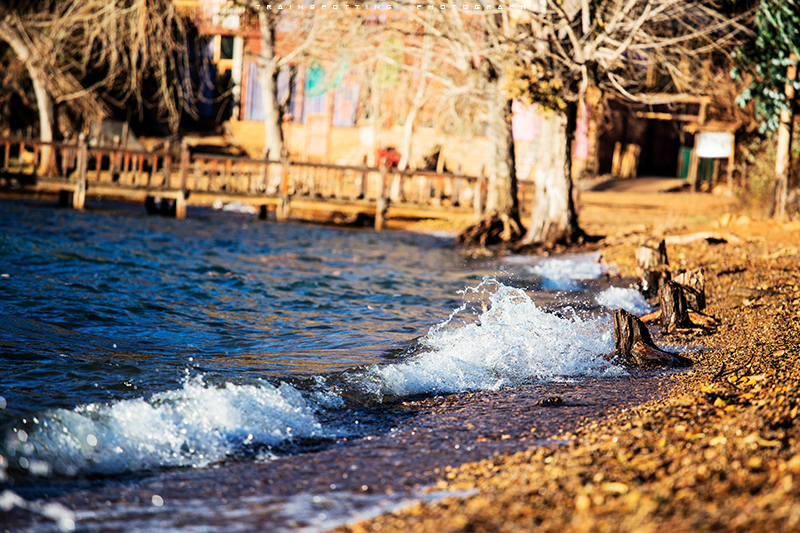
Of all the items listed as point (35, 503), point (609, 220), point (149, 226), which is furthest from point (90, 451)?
point (609, 220)

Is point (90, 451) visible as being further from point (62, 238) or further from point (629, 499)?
point (62, 238)

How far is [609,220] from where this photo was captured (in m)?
19.0

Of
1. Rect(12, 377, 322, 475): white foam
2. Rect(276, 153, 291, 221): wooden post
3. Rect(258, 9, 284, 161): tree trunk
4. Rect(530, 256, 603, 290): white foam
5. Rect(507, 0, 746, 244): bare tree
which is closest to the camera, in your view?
Rect(12, 377, 322, 475): white foam

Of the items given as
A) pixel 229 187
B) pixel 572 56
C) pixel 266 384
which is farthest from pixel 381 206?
pixel 266 384

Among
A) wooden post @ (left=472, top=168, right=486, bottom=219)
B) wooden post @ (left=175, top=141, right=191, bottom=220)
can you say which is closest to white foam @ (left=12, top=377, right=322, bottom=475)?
wooden post @ (left=472, top=168, right=486, bottom=219)

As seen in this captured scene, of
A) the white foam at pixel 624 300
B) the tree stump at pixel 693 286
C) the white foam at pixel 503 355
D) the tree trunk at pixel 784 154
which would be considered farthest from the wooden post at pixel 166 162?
the tree trunk at pixel 784 154

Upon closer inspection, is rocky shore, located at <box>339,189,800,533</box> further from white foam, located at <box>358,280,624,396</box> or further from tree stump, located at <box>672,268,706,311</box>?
tree stump, located at <box>672,268,706,311</box>

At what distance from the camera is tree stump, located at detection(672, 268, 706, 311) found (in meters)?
8.80

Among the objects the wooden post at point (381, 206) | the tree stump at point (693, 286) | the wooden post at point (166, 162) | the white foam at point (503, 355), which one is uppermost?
the wooden post at point (166, 162)

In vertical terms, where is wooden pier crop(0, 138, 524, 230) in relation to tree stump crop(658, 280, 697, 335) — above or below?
above

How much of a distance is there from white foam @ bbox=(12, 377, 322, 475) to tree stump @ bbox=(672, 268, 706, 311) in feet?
17.5

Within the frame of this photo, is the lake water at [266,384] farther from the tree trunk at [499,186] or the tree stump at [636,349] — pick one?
the tree trunk at [499,186]

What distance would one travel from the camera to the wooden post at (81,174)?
1736cm

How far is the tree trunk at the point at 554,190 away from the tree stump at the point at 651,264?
9.09 ft
